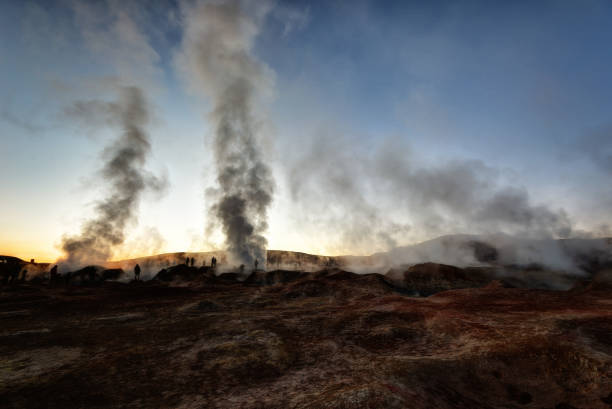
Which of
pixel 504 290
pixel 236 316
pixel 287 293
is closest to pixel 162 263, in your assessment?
pixel 287 293

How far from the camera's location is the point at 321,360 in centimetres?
1627

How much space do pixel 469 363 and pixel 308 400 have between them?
912 centimetres

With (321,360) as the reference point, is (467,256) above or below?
above

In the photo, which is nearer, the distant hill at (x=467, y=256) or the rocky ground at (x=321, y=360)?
the rocky ground at (x=321, y=360)

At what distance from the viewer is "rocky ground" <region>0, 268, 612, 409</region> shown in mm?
11602

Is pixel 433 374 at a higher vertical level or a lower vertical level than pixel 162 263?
lower

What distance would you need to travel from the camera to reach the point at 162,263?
514ft

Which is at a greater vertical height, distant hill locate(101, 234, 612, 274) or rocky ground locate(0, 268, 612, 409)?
distant hill locate(101, 234, 612, 274)

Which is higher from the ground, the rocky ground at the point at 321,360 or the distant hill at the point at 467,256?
the distant hill at the point at 467,256

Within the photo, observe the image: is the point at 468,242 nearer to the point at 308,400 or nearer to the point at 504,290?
the point at 504,290

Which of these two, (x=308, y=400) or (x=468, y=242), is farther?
(x=468, y=242)

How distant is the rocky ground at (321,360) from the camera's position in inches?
457

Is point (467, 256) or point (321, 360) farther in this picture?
point (467, 256)

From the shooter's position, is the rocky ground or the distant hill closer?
the rocky ground
